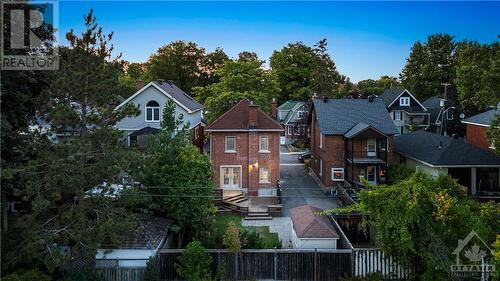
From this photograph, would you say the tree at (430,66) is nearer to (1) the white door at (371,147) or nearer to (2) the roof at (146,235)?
(1) the white door at (371,147)

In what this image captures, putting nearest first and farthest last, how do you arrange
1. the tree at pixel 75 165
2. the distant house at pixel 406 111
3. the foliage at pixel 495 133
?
the tree at pixel 75 165, the foliage at pixel 495 133, the distant house at pixel 406 111

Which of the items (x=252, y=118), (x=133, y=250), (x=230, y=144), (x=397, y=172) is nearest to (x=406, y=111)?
(x=397, y=172)

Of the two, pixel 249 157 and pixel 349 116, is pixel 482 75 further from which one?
pixel 249 157

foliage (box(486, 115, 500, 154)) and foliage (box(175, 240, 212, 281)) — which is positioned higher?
foliage (box(486, 115, 500, 154))

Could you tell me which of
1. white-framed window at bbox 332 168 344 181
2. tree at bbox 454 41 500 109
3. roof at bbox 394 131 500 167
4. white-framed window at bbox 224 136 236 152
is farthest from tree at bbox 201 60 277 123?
tree at bbox 454 41 500 109

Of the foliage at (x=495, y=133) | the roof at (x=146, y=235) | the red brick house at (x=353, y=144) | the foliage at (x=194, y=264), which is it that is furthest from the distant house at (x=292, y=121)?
the foliage at (x=194, y=264)

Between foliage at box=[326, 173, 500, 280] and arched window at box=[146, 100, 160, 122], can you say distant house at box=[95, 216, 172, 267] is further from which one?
arched window at box=[146, 100, 160, 122]
